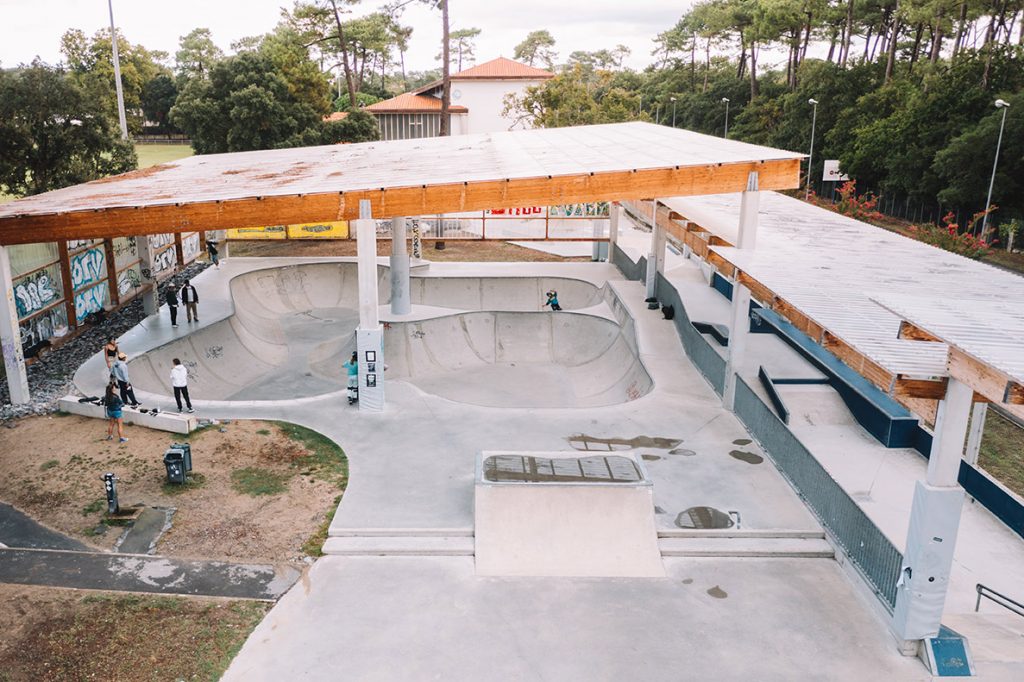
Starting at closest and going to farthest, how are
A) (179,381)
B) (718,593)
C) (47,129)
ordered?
1. (718,593)
2. (179,381)
3. (47,129)

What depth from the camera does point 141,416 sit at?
15734 millimetres

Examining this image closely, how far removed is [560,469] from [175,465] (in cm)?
688

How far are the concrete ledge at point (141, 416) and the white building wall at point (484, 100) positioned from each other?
201 ft

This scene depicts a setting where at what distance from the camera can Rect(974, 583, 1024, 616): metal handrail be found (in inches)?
377

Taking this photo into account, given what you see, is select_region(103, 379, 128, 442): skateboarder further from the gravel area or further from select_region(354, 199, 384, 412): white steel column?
select_region(354, 199, 384, 412): white steel column

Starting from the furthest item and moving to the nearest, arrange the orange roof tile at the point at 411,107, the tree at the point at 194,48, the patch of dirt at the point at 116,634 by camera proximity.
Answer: the tree at the point at 194,48 → the orange roof tile at the point at 411,107 → the patch of dirt at the point at 116,634

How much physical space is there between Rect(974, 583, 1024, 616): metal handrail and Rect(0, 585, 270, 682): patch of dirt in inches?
379

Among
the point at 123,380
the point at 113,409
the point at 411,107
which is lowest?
the point at 113,409

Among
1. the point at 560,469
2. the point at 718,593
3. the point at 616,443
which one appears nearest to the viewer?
the point at 718,593

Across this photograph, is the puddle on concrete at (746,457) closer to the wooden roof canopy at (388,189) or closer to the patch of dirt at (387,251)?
the wooden roof canopy at (388,189)

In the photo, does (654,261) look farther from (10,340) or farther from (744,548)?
(10,340)

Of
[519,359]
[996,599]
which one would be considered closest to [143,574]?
[996,599]

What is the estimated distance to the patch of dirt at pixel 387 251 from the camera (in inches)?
1395

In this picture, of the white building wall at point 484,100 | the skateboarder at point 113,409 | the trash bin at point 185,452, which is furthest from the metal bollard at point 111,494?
the white building wall at point 484,100
